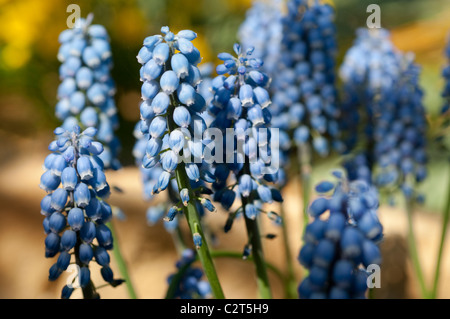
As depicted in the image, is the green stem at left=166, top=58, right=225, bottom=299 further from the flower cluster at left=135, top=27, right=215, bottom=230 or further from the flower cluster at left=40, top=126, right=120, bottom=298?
the flower cluster at left=40, top=126, right=120, bottom=298

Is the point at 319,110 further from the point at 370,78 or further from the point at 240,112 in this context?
the point at 240,112

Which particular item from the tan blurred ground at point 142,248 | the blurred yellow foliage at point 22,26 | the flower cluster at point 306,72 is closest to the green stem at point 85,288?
the tan blurred ground at point 142,248

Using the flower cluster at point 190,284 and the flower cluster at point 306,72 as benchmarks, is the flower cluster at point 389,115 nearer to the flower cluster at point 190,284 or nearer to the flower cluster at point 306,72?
the flower cluster at point 306,72

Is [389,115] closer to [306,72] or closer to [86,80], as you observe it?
[306,72]
